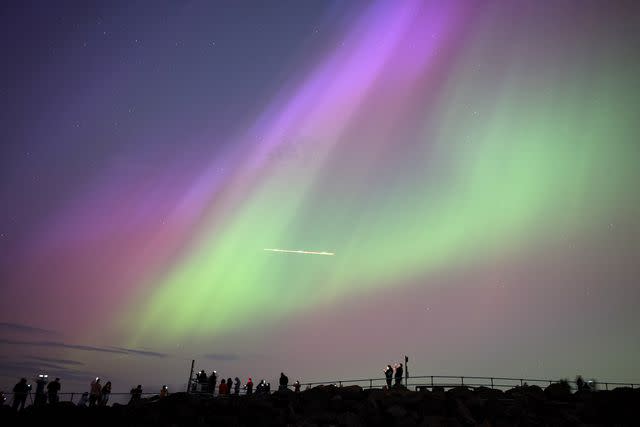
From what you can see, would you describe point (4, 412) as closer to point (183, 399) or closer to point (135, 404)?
point (135, 404)

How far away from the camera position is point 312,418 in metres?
28.8

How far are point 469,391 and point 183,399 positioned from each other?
1808 cm

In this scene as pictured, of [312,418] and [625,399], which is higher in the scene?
[625,399]

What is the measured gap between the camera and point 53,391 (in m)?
33.0

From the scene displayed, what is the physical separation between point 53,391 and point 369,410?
2059cm

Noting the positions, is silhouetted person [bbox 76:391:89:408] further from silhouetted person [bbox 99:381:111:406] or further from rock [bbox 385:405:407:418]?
rock [bbox 385:405:407:418]

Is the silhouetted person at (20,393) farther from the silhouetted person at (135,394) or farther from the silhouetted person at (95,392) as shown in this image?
the silhouetted person at (135,394)

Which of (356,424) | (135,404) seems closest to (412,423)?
(356,424)

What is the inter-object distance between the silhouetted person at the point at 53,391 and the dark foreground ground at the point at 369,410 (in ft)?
4.47

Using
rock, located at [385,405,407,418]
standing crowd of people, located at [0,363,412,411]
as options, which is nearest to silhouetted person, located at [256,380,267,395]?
standing crowd of people, located at [0,363,412,411]

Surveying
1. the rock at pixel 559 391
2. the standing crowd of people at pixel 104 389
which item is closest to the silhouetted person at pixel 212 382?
the standing crowd of people at pixel 104 389

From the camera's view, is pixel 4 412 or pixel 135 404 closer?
pixel 4 412

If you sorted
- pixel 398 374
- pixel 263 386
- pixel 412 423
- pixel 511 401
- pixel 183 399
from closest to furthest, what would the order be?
pixel 412 423, pixel 511 401, pixel 183 399, pixel 398 374, pixel 263 386

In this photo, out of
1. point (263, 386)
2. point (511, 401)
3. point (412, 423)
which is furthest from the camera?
point (263, 386)
